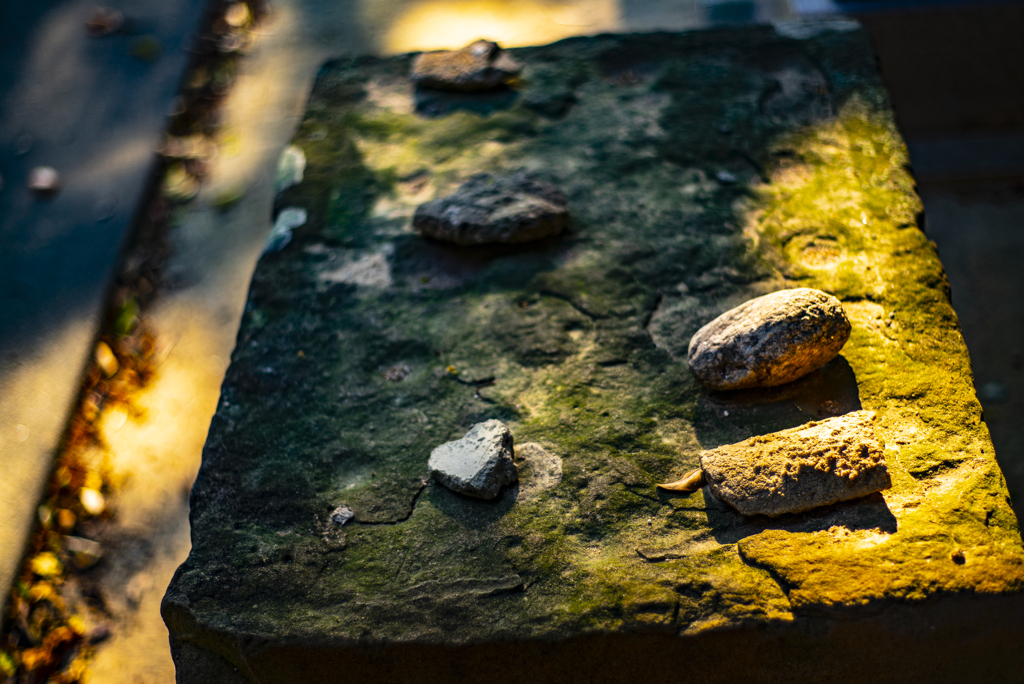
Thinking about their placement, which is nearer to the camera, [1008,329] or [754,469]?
[754,469]

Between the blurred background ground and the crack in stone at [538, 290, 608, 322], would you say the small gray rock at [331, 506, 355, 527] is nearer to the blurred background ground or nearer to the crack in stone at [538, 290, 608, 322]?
the crack in stone at [538, 290, 608, 322]

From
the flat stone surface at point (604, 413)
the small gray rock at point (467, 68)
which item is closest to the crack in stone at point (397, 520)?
the flat stone surface at point (604, 413)

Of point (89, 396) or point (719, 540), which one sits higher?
point (719, 540)

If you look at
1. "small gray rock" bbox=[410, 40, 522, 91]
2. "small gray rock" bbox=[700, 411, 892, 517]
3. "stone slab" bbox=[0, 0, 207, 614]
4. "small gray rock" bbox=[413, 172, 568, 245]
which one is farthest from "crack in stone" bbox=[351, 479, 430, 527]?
"small gray rock" bbox=[410, 40, 522, 91]

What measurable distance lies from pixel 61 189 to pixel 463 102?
5.63ft

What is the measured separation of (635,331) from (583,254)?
0.86 feet

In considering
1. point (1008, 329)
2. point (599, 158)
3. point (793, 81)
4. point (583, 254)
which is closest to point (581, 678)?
point (583, 254)

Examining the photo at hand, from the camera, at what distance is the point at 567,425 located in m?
1.29

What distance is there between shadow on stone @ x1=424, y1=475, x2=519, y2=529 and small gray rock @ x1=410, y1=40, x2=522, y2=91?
1.33 meters

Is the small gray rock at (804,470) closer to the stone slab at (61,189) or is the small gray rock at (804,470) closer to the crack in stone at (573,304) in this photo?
the crack in stone at (573,304)

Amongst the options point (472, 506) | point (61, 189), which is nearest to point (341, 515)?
point (472, 506)

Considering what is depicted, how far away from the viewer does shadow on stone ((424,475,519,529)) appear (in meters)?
1.17

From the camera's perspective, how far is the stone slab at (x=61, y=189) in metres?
1.97

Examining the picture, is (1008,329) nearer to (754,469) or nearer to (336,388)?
(754,469)
